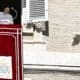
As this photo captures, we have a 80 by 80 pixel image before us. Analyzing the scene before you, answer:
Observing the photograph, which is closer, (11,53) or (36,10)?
(11,53)

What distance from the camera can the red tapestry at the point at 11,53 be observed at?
469 inches

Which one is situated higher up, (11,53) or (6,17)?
(6,17)

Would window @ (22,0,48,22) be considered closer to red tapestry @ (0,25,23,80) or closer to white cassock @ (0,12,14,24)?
white cassock @ (0,12,14,24)

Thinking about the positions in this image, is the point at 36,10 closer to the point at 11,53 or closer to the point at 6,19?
the point at 6,19

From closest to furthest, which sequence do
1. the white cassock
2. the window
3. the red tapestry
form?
1. the red tapestry
2. the white cassock
3. the window

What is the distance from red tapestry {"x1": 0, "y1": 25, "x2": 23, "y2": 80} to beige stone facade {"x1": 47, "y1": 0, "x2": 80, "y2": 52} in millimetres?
940

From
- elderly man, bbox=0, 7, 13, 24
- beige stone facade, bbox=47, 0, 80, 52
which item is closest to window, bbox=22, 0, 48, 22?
beige stone facade, bbox=47, 0, 80, 52

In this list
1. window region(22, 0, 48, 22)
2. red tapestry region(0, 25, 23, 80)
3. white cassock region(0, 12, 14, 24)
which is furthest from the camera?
window region(22, 0, 48, 22)

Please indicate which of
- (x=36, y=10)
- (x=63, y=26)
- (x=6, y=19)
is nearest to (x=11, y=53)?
(x=6, y=19)

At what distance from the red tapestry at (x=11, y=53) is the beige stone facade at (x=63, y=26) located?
940 mm

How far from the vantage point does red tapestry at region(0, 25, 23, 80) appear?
39.1ft

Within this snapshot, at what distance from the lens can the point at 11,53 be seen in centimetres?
1194

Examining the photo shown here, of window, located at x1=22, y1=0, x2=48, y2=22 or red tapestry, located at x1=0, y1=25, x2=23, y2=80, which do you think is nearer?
red tapestry, located at x1=0, y1=25, x2=23, y2=80

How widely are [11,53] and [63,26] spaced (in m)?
1.32
